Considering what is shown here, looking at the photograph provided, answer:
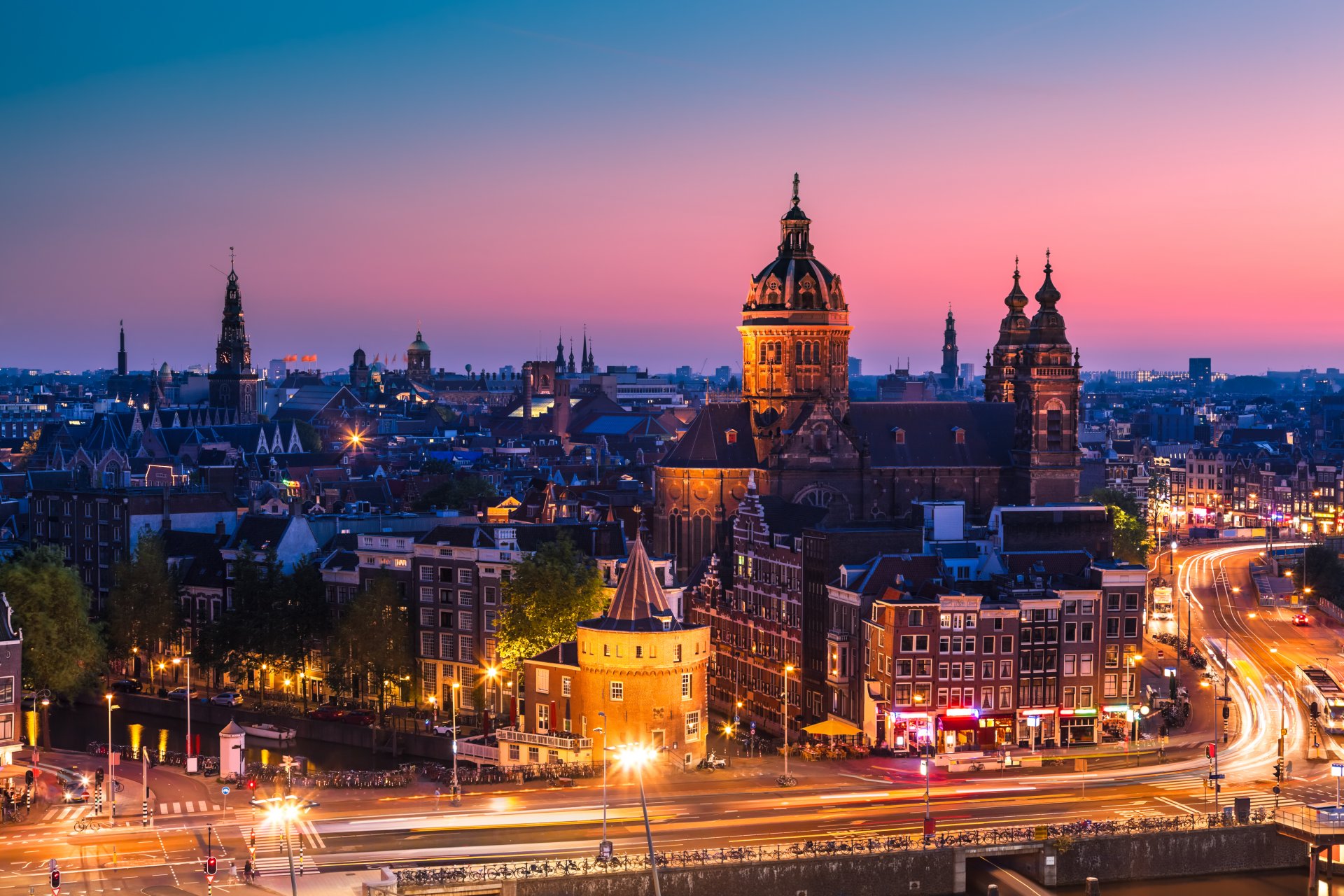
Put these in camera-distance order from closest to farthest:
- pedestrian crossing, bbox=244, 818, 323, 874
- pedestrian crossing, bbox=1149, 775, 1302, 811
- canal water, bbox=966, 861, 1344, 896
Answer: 1. pedestrian crossing, bbox=244, 818, 323, 874
2. canal water, bbox=966, 861, 1344, 896
3. pedestrian crossing, bbox=1149, 775, 1302, 811

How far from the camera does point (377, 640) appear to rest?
120375mm

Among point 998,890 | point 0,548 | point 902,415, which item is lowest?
point 998,890

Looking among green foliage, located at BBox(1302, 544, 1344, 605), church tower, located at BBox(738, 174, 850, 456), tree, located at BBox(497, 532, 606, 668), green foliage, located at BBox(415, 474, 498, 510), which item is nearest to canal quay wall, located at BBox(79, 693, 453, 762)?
tree, located at BBox(497, 532, 606, 668)

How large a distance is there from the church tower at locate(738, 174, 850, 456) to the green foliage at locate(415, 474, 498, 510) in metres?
38.2

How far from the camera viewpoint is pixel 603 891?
7956 cm

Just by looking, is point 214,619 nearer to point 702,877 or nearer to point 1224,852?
point 702,877

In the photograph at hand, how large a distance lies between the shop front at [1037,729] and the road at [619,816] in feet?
20.5

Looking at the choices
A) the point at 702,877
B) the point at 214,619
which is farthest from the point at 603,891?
the point at 214,619

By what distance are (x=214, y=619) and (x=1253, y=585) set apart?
97400 mm

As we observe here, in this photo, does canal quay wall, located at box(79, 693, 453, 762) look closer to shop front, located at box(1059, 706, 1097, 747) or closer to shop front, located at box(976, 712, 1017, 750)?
shop front, located at box(976, 712, 1017, 750)

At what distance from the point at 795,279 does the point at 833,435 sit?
52.3ft

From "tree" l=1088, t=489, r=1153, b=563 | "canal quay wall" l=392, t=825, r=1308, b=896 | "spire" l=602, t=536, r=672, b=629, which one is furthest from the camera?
"tree" l=1088, t=489, r=1153, b=563

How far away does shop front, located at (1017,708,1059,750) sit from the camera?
109 m

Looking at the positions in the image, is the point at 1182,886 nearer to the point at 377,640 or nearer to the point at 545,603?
the point at 545,603
